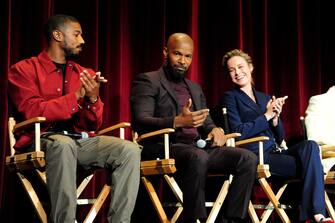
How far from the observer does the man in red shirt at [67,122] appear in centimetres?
274

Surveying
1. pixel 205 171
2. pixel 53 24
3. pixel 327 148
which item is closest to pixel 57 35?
pixel 53 24

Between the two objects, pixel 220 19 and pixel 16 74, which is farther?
pixel 220 19

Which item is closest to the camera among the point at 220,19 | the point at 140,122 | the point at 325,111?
the point at 140,122

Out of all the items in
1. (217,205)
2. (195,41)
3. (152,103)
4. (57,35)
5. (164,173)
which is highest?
(195,41)

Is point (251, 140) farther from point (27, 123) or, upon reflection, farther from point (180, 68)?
point (27, 123)

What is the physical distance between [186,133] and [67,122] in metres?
0.71

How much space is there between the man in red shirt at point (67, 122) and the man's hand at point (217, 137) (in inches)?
22.2

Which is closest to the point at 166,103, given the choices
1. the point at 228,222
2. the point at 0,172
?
the point at 228,222

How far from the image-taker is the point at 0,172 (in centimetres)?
350

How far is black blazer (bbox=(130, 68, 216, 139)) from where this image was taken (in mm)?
3371

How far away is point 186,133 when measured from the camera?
3502 millimetres

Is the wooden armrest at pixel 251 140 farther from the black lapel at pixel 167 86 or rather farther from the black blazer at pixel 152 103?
the black lapel at pixel 167 86

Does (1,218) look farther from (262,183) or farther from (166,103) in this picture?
(262,183)

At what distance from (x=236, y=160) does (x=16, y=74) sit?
1.26 metres
